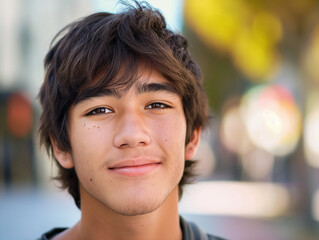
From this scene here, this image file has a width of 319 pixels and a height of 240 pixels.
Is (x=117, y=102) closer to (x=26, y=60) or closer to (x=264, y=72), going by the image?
(x=264, y=72)

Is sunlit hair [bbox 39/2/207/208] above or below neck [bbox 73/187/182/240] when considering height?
above

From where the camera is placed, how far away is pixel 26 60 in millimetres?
11953

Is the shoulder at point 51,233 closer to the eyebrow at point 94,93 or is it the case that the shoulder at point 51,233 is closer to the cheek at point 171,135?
the eyebrow at point 94,93

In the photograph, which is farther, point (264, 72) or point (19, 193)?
point (19, 193)

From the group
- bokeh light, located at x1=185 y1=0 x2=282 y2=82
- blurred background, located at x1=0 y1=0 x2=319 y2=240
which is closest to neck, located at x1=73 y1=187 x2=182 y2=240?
blurred background, located at x1=0 y1=0 x2=319 y2=240

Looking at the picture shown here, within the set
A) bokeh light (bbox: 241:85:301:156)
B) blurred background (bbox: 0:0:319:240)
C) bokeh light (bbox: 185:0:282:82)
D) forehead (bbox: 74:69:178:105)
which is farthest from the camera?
bokeh light (bbox: 185:0:282:82)

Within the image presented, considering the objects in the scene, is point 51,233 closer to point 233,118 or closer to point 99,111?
point 99,111

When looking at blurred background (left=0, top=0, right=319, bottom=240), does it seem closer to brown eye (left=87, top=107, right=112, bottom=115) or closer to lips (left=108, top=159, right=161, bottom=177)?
brown eye (left=87, top=107, right=112, bottom=115)

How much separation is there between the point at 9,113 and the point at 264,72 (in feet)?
21.2

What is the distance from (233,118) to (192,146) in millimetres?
9806

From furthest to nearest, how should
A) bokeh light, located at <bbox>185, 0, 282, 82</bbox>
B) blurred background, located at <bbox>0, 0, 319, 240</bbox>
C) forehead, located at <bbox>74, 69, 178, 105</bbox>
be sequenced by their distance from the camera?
bokeh light, located at <bbox>185, 0, 282, 82</bbox>
blurred background, located at <bbox>0, 0, 319, 240</bbox>
forehead, located at <bbox>74, 69, 178, 105</bbox>

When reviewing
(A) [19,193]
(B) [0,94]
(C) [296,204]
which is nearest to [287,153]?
(C) [296,204]

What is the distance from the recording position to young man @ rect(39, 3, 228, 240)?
2.07m

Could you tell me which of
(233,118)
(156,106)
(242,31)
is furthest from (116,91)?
(233,118)
